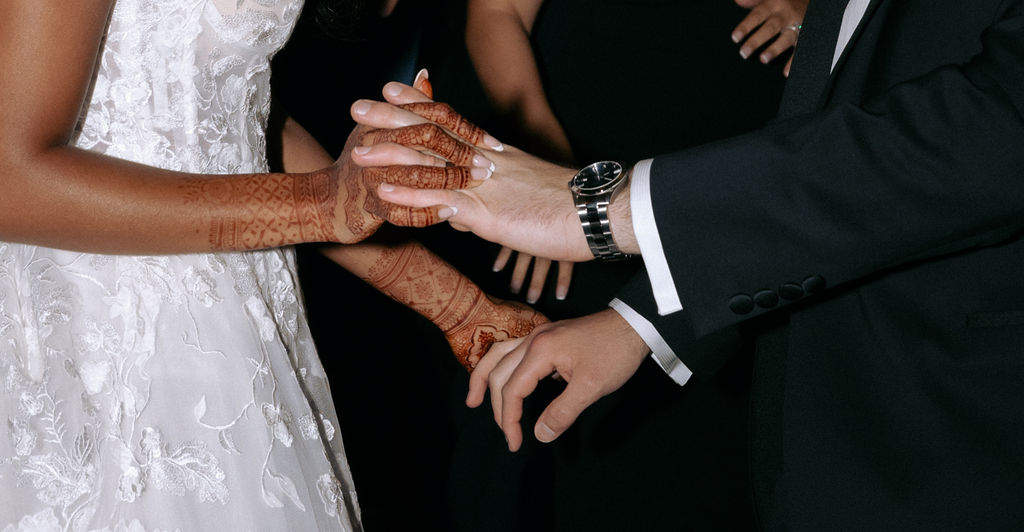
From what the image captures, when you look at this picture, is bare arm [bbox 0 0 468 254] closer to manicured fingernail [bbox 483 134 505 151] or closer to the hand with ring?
manicured fingernail [bbox 483 134 505 151]

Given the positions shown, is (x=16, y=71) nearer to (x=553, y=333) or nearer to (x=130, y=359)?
(x=130, y=359)

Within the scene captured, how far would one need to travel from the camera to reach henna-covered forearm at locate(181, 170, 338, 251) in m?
1.12

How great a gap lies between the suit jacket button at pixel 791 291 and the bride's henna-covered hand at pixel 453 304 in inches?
21.6

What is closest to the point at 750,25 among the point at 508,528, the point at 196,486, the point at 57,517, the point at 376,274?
the point at 376,274

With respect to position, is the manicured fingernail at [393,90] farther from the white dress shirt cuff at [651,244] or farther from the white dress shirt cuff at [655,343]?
the white dress shirt cuff at [655,343]

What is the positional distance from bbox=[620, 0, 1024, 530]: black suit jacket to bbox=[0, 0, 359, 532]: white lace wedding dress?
555 millimetres

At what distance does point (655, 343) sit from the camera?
4.83 ft

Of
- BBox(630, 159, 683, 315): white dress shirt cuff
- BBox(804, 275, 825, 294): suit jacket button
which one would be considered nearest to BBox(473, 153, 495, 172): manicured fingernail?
BBox(630, 159, 683, 315): white dress shirt cuff

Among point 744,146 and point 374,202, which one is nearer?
point 744,146

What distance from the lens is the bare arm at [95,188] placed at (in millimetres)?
965

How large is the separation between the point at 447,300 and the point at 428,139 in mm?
405

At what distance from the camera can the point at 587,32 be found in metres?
2.04

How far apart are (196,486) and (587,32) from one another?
→ 1362 millimetres

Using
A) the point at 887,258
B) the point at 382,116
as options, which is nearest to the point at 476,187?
the point at 382,116
